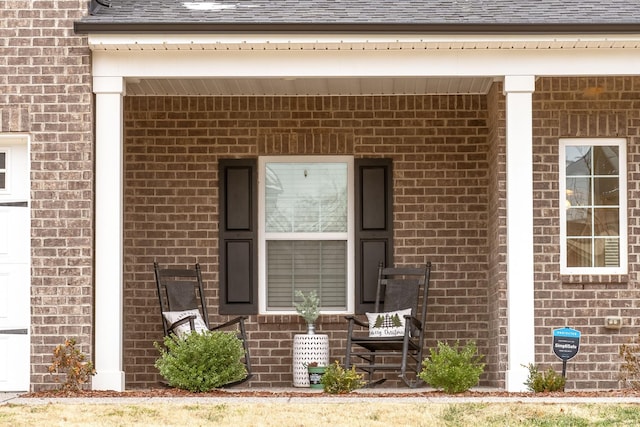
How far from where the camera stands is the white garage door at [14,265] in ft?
38.0

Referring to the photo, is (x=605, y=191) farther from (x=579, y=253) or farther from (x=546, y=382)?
(x=546, y=382)

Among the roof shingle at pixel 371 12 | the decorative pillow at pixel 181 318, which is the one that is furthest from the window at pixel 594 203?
the decorative pillow at pixel 181 318

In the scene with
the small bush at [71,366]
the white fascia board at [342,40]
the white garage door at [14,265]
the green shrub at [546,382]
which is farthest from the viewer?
the white garage door at [14,265]

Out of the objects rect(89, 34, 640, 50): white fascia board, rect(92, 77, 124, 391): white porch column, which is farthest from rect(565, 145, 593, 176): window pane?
rect(92, 77, 124, 391): white porch column

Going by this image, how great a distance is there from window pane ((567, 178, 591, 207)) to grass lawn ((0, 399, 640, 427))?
11.1 feet

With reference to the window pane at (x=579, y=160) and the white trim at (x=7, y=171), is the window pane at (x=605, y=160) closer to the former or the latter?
the window pane at (x=579, y=160)

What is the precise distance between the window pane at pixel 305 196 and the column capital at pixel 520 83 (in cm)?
238

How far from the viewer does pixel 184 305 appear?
12.5m

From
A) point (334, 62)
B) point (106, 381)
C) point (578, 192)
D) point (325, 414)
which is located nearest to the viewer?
point (325, 414)

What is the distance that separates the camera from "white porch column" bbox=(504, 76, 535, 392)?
11.2 m

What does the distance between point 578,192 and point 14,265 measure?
510 cm

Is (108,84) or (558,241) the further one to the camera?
(558,241)

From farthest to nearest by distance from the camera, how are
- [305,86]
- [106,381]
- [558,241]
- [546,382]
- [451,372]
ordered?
[305,86]
[558,241]
[106,381]
[546,382]
[451,372]

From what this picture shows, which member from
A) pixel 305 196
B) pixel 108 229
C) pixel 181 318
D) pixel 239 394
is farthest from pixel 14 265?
pixel 305 196
